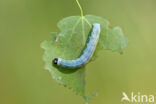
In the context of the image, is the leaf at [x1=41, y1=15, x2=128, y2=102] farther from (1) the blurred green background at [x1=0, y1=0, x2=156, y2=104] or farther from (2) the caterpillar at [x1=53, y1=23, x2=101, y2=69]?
(1) the blurred green background at [x1=0, y1=0, x2=156, y2=104]

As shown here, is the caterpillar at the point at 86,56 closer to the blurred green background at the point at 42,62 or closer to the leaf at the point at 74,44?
the leaf at the point at 74,44

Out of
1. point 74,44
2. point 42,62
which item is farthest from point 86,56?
point 42,62

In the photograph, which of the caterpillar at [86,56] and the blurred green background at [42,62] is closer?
the caterpillar at [86,56]

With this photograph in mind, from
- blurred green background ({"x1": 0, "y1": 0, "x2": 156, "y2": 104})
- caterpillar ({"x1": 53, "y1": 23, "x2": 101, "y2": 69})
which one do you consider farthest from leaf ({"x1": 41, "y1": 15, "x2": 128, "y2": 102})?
blurred green background ({"x1": 0, "y1": 0, "x2": 156, "y2": 104})

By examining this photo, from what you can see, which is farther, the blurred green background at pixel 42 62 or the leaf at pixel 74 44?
the blurred green background at pixel 42 62

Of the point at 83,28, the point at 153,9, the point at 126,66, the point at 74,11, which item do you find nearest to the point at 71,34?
the point at 83,28

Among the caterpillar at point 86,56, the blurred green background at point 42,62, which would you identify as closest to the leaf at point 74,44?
the caterpillar at point 86,56

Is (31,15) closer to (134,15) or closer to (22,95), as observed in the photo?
(22,95)

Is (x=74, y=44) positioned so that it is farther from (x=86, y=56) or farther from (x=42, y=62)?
(x=42, y=62)
